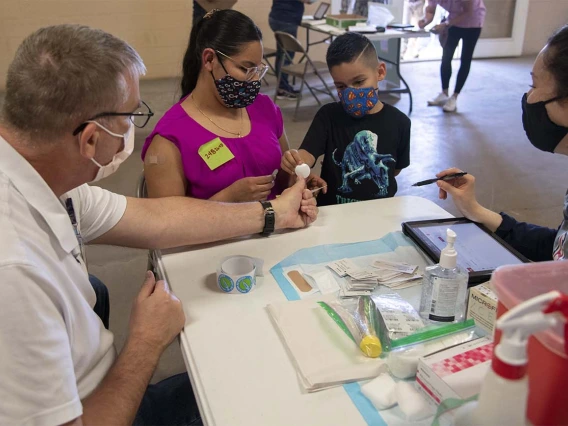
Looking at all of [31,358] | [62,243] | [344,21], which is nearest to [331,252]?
[62,243]

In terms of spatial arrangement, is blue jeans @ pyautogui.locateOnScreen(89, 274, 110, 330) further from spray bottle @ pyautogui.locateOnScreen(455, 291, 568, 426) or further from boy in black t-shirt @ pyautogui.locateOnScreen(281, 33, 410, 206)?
spray bottle @ pyautogui.locateOnScreen(455, 291, 568, 426)

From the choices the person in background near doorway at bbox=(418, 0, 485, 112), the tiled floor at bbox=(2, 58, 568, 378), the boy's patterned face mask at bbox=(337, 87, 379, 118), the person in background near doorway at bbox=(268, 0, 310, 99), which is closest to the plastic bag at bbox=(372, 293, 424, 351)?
the boy's patterned face mask at bbox=(337, 87, 379, 118)

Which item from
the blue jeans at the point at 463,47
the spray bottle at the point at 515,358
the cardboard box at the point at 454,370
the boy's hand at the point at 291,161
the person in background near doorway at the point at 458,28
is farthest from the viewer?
the blue jeans at the point at 463,47

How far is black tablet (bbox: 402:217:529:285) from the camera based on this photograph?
1220 millimetres

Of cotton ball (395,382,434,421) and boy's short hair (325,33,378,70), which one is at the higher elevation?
boy's short hair (325,33,378,70)

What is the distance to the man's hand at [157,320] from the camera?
1.08 meters

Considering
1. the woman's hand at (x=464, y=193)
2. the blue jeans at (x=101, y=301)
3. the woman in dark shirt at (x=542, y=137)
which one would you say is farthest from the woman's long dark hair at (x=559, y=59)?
the blue jeans at (x=101, y=301)

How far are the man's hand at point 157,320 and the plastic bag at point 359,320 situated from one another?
313 millimetres

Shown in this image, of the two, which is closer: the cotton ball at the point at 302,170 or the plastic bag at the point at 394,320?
the plastic bag at the point at 394,320

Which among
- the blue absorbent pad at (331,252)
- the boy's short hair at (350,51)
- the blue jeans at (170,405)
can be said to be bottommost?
the blue jeans at (170,405)

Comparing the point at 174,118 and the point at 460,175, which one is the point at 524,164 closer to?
the point at 460,175

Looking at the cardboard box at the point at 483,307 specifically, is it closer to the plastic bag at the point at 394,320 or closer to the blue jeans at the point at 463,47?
the plastic bag at the point at 394,320

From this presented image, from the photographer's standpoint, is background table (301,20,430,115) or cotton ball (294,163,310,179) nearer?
cotton ball (294,163,310,179)

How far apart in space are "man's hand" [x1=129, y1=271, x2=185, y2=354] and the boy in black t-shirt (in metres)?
0.82
